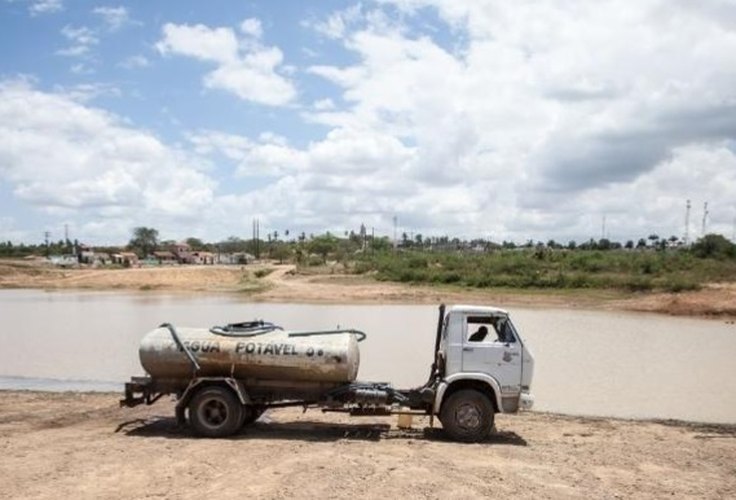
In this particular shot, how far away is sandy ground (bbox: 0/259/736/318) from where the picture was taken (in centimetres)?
4834

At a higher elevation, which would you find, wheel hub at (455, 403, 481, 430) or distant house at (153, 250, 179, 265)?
distant house at (153, 250, 179, 265)

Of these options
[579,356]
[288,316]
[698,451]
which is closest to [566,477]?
[698,451]

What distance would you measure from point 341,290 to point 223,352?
46803 mm

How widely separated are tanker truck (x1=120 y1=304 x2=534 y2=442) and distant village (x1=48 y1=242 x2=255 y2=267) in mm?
100160

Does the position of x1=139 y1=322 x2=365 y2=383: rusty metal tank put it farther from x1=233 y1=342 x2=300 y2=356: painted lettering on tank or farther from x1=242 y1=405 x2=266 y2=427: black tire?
x1=242 y1=405 x2=266 y2=427: black tire

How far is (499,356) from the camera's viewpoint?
11430 mm

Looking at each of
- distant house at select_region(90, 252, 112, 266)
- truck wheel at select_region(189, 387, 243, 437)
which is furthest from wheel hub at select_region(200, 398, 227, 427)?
distant house at select_region(90, 252, 112, 266)

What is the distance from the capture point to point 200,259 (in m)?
140

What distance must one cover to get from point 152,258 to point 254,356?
133m

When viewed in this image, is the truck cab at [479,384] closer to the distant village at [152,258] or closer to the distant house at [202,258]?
the distant village at [152,258]

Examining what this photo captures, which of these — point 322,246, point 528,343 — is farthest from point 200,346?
point 322,246

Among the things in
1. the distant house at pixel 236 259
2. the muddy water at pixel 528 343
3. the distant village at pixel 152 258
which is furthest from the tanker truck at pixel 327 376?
the distant house at pixel 236 259

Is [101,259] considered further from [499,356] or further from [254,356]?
[499,356]

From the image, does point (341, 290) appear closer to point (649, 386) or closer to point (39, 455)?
point (649, 386)
